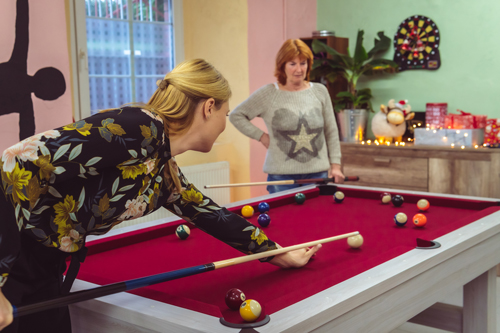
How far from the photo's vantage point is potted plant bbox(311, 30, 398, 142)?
451cm

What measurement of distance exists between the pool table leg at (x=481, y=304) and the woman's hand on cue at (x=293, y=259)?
96 cm

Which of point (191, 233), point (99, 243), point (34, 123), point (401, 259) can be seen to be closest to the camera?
point (401, 259)

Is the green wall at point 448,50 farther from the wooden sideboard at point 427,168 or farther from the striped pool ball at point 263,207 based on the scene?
the striped pool ball at point 263,207

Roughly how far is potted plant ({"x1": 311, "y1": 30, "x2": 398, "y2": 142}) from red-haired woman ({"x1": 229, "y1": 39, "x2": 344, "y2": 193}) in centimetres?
125

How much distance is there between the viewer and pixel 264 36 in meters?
4.61

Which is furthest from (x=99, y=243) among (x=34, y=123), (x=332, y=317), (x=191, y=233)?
(x=34, y=123)

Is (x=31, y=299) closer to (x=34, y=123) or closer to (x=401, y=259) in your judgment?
(x=401, y=259)

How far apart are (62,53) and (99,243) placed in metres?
1.61

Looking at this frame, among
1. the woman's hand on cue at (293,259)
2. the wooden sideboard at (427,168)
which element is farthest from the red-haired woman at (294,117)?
the woman's hand on cue at (293,259)

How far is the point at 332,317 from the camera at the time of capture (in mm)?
1250

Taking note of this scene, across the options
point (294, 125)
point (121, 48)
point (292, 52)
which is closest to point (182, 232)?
point (294, 125)

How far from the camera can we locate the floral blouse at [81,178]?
1086 millimetres

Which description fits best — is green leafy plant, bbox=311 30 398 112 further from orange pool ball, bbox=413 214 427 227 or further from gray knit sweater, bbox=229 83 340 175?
orange pool ball, bbox=413 214 427 227

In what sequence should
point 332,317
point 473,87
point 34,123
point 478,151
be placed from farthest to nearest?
1. point 473,87
2. point 478,151
3. point 34,123
4. point 332,317
